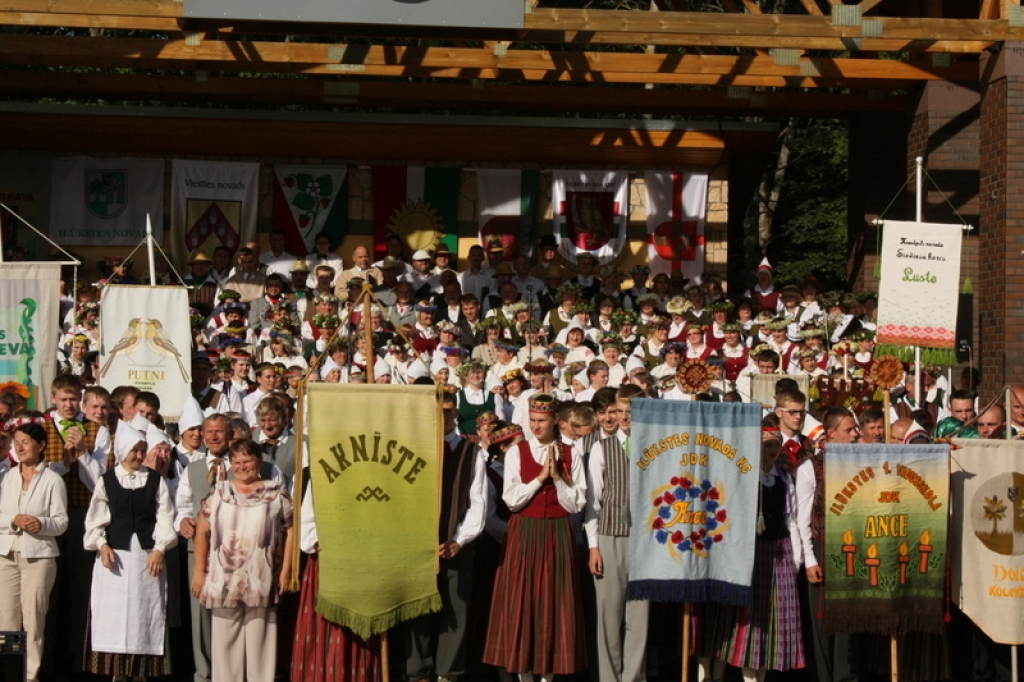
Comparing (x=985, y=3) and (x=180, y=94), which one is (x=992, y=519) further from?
(x=180, y=94)

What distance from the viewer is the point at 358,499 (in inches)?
315

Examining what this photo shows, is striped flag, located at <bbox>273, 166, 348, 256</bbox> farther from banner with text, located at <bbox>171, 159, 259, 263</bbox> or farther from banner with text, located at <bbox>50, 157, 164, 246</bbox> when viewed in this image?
banner with text, located at <bbox>50, 157, 164, 246</bbox>

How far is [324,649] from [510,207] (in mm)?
10171

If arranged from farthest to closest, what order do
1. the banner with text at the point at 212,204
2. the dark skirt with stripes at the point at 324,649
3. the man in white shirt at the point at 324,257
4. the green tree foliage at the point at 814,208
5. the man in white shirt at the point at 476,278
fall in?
the green tree foliage at the point at 814,208 < the banner with text at the point at 212,204 < the man in white shirt at the point at 324,257 < the man in white shirt at the point at 476,278 < the dark skirt with stripes at the point at 324,649

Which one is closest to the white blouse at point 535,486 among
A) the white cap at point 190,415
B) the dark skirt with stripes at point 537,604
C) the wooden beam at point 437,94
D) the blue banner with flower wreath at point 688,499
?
the dark skirt with stripes at point 537,604

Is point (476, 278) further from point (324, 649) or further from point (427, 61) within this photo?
point (324, 649)

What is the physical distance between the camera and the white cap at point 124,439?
29.2 ft

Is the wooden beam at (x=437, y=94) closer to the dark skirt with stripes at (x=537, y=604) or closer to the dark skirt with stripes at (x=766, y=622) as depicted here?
the dark skirt with stripes at (x=537, y=604)

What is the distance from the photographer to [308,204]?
1756cm

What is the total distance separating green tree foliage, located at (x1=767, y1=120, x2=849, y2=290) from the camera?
26781mm

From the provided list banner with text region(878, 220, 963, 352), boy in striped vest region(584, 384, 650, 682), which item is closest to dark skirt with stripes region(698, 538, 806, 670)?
boy in striped vest region(584, 384, 650, 682)

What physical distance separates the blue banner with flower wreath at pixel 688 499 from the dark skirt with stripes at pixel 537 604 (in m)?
0.40

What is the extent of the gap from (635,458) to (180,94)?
29.8ft

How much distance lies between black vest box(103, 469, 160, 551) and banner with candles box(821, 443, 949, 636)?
3.90m
